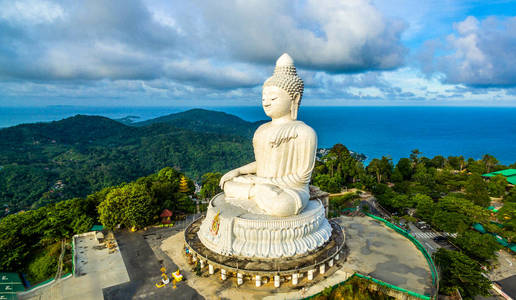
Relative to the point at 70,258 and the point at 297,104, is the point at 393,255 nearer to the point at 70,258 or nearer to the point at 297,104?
the point at 297,104

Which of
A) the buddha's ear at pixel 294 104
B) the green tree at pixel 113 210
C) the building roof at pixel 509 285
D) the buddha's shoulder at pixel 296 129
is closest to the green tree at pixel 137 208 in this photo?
the green tree at pixel 113 210

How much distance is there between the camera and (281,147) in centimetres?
1493

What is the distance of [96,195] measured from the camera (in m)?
21.5

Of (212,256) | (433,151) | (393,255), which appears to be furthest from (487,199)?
(433,151)

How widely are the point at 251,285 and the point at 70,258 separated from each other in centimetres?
1153

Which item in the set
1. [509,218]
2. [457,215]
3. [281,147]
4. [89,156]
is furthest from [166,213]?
[89,156]

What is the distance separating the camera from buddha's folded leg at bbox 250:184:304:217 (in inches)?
520

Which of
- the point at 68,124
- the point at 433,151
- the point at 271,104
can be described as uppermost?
the point at 271,104

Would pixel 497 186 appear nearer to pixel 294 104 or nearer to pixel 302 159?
pixel 302 159

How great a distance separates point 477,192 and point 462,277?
1590 cm

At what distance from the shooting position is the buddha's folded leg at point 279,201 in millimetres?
13211

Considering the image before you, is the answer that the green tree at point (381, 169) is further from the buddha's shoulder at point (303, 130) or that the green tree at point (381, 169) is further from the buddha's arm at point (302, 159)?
the buddha's shoulder at point (303, 130)

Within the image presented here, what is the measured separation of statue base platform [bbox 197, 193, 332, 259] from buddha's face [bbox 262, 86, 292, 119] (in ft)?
18.2

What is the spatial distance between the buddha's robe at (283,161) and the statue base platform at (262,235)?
1175mm
